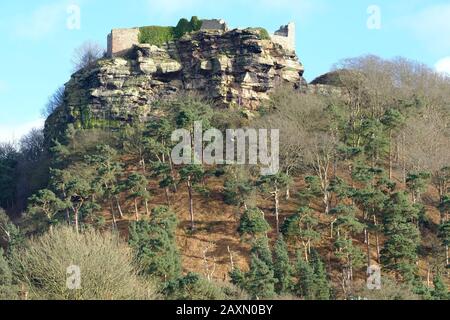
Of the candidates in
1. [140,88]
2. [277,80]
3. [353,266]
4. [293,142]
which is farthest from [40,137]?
[353,266]

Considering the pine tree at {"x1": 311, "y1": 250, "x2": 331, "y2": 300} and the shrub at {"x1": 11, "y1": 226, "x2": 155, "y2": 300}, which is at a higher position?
the shrub at {"x1": 11, "y1": 226, "x2": 155, "y2": 300}

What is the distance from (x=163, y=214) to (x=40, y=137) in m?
36.5

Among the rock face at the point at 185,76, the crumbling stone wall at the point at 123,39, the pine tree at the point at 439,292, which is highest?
the crumbling stone wall at the point at 123,39

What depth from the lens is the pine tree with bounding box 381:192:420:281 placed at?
128 ft

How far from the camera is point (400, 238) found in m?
39.8

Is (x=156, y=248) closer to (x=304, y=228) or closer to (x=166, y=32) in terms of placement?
(x=304, y=228)

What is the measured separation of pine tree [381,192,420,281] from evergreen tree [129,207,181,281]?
33.8 feet

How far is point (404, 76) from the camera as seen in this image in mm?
65938

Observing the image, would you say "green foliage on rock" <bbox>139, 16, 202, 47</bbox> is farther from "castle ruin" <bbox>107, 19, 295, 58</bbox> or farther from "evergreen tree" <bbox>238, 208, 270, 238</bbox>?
"evergreen tree" <bbox>238, 208, 270, 238</bbox>

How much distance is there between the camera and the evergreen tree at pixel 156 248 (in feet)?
124

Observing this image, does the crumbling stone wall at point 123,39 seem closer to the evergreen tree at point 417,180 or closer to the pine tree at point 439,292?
the evergreen tree at point 417,180

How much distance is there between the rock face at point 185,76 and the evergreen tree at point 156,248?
80.5ft

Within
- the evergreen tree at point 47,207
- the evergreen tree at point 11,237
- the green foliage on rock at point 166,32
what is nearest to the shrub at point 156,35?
the green foliage on rock at point 166,32

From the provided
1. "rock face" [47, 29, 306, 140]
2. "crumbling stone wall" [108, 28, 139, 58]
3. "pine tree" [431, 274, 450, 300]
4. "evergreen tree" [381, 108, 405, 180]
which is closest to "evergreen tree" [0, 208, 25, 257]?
"rock face" [47, 29, 306, 140]
